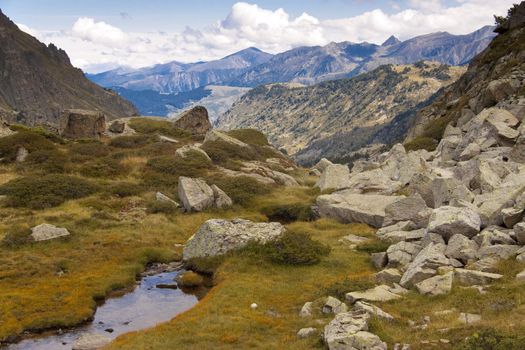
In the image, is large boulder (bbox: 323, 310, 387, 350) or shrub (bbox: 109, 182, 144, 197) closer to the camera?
large boulder (bbox: 323, 310, 387, 350)

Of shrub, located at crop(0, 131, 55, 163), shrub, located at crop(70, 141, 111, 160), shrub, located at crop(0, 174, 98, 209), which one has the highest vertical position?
shrub, located at crop(0, 131, 55, 163)

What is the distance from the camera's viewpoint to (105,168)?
2484 inches

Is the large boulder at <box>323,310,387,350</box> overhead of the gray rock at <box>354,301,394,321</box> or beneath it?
overhead

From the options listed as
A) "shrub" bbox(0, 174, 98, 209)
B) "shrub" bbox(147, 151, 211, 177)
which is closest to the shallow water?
"shrub" bbox(0, 174, 98, 209)

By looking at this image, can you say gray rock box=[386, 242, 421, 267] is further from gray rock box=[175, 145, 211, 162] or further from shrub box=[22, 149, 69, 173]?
gray rock box=[175, 145, 211, 162]

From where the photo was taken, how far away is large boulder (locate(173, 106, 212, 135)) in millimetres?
106188

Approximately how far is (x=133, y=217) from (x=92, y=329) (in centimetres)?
2274

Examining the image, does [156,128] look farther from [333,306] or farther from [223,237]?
[333,306]

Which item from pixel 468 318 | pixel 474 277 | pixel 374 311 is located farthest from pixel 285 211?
pixel 468 318

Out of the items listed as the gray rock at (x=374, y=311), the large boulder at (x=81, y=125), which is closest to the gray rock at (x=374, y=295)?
the gray rock at (x=374, y=311)

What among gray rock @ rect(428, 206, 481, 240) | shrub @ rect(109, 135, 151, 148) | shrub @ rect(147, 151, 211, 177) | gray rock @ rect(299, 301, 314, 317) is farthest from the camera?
shrub @ rect(109, 135, 151, 148)

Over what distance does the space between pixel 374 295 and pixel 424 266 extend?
368 cm

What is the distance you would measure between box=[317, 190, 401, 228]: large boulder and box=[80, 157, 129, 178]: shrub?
27174 millimetres

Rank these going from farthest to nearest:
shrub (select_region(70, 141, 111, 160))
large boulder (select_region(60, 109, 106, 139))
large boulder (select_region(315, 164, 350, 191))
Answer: large boulder (select_region(60, 109, 106, 139))
shrub (select_region(70, 141, 111, 160))
large boulder (select_region(315, 164, 350, 191))
